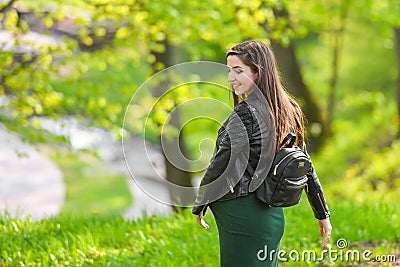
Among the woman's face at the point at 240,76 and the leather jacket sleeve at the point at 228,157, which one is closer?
the leather jacket sleeve at the point at 228,157

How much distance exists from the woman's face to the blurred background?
17.5 inches

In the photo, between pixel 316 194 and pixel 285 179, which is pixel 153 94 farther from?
pixel 285 179

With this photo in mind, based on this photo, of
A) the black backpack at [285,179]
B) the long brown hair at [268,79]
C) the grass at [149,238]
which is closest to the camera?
the black backpack at [285,179]

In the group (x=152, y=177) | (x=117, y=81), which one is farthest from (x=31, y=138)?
(x=152, y=177)

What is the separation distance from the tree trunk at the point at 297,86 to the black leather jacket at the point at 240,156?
8.35 meters

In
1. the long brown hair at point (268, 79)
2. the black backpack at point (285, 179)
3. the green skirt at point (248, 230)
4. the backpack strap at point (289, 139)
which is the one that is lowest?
the green skirt at point (248, 230)

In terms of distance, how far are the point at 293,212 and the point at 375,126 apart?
9496 millimetres

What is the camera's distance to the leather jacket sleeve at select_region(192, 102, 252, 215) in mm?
2949

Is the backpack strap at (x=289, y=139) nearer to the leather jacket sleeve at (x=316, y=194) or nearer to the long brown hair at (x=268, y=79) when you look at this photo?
the long brown hair at (x=268, y=79)

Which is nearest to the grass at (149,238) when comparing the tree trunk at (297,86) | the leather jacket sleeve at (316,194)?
the leather jacket sleeve at (316,194)

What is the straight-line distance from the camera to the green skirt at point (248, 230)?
3027mm

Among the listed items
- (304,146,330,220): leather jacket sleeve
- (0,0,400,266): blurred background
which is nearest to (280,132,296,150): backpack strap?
(304,146,330,220): leather jacket sleeve

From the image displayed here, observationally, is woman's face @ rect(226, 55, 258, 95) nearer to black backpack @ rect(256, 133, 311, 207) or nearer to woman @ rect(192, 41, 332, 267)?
woman @ rect(192, 41, 332, 267)

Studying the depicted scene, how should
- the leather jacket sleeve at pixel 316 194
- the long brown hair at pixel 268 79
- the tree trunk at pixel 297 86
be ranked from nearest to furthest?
the long brown hair at pixel 268 79
the leather jacket sleeve at pixel 316 194
the tree trunk at pixel 297 86
